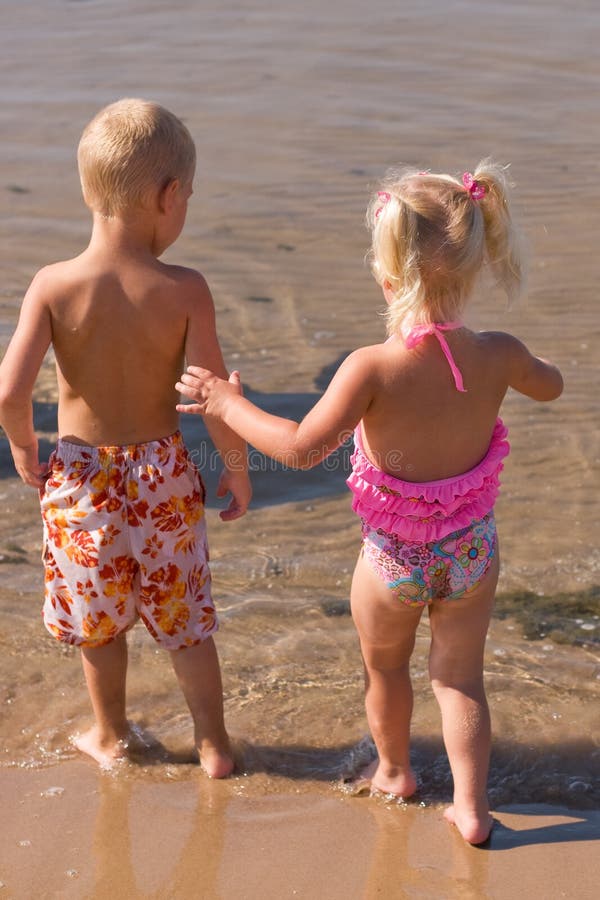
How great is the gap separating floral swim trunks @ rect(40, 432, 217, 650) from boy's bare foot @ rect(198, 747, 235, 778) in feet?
1.05

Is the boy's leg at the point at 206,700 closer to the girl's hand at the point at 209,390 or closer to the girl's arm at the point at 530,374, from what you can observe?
the girl's hand at the point at 209,390

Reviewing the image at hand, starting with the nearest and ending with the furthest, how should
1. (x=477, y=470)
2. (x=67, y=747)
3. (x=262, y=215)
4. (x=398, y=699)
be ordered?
(x=477, y=470)
(x=398, y=699)
(x=67, y=747)
(x=262, y=215)

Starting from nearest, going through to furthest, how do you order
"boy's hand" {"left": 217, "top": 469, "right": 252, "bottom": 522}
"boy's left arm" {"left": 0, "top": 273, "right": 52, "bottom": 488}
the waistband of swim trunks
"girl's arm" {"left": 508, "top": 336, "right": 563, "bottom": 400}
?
"girl's arm" {"left": 508, "top": 336, "right": 563, "bottom": 400} → "boy's left arm" {"left": 0, "top": 273, "right": 52, "bottom": 488} → the waistband of swim trunks → "boy's hand" {"left": 217, "top": 469, "right": 252, "bottom": 522}

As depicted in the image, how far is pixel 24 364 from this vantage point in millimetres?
A: 2885

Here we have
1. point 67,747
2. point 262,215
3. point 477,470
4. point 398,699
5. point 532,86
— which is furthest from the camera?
point 532,86

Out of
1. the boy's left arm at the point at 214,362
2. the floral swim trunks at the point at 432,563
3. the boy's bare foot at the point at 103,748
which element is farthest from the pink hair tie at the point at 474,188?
the boy's bare foot at the point at 103,748

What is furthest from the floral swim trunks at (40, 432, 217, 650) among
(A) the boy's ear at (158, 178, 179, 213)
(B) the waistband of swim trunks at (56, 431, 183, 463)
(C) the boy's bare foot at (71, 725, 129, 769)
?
(A) the boy's ear at (158, 178, 179, 213)

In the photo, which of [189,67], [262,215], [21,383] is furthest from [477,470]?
[189,67]

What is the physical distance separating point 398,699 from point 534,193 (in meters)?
5.60

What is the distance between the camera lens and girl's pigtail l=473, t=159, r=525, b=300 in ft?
8.66

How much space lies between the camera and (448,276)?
2.64 m

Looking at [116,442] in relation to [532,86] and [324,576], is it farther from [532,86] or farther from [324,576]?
[532,86]

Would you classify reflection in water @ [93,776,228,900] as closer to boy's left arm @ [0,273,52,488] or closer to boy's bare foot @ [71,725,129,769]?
boy's bare foot @ [71,725,129,769]

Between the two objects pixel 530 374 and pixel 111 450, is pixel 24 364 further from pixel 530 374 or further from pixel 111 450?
pixel 530 374
